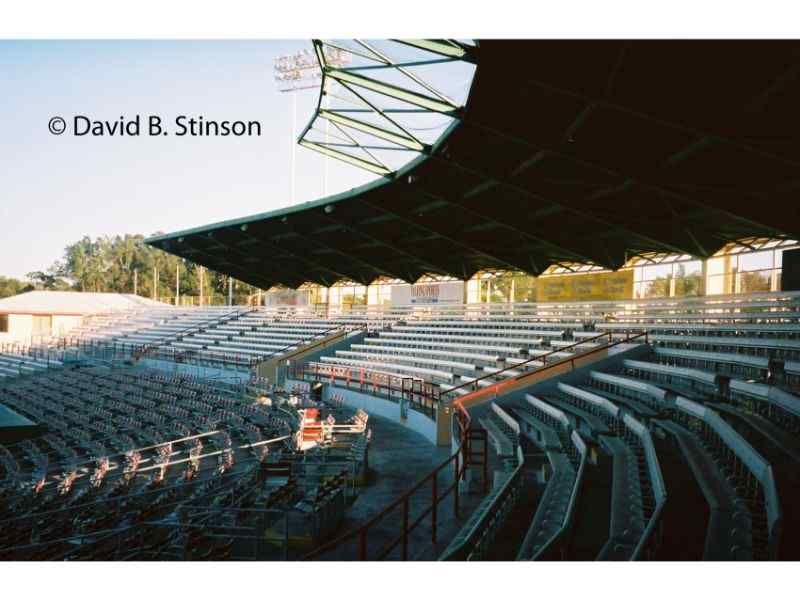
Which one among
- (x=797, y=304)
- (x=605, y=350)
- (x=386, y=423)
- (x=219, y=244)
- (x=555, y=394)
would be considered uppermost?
(x=219, y=244)

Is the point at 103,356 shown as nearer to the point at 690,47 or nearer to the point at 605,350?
the point at 605,350

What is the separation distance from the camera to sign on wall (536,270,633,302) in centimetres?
1991

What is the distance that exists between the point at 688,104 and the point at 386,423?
38.4 feet

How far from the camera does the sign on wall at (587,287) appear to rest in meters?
19.9

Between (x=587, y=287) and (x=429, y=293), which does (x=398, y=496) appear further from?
(x=429, y=293)

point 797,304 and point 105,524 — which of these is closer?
point 105,524

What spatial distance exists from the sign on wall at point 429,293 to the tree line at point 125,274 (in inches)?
706

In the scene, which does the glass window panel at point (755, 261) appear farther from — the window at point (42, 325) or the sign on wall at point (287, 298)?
the window at point (42, 325)

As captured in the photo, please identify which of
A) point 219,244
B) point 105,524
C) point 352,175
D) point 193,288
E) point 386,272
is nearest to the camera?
point 105,524

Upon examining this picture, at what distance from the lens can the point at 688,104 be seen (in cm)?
948

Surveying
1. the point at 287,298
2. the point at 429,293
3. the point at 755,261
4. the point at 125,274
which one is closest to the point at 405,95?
the point at 755,261

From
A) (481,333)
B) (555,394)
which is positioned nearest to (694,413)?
(555,394)

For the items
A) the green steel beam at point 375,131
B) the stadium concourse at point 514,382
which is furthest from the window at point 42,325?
the green steel beam at point 375,131

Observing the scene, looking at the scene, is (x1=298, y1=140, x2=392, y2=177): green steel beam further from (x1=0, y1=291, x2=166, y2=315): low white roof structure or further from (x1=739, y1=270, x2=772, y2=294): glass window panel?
(x1=0, y1=291, x2=166, y2=315): low white roof structure
